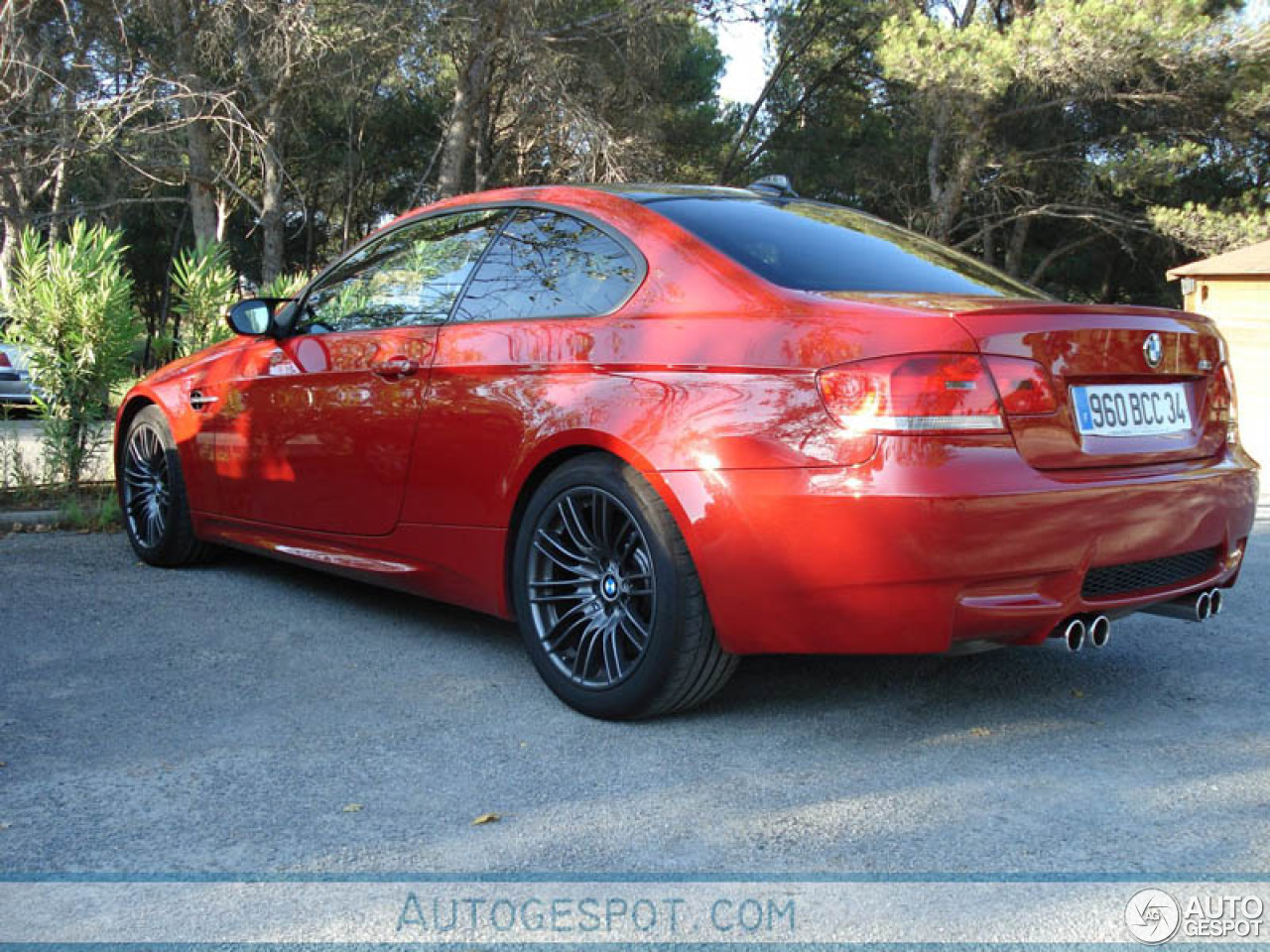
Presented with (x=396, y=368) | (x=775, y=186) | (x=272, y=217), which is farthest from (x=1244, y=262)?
(x=396, y=368)

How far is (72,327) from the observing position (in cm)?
711

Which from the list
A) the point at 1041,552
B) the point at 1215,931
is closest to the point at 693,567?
the point at 1041,552

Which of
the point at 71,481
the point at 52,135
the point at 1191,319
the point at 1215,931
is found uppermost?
the point at 52,135

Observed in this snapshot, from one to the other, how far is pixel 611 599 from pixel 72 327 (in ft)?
15.7

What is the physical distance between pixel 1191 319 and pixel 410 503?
2.53 meters

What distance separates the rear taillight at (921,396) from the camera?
3.08 metres

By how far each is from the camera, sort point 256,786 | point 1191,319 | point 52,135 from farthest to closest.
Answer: point 52,135, point 1191,319, point 256,786

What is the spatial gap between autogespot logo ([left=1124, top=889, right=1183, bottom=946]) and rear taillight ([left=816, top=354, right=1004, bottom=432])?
114 cm

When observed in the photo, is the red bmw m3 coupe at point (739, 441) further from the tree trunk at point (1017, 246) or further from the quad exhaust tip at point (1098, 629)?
the tree trunk at point (1017, 246)

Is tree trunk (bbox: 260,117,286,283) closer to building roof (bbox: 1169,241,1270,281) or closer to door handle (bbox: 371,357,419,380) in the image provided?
door handle (bbox: 371,357,419,380)

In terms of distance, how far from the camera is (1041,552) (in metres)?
3.17

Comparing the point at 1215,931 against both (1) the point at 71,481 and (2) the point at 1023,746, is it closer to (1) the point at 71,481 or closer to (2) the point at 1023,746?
(2) the point at 1023,746

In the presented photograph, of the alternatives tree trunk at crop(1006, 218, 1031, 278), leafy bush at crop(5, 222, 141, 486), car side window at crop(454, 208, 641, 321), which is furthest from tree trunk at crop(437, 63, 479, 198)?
car side window at crop(454, 208, 641, 321)

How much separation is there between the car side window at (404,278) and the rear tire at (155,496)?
3.80ft
